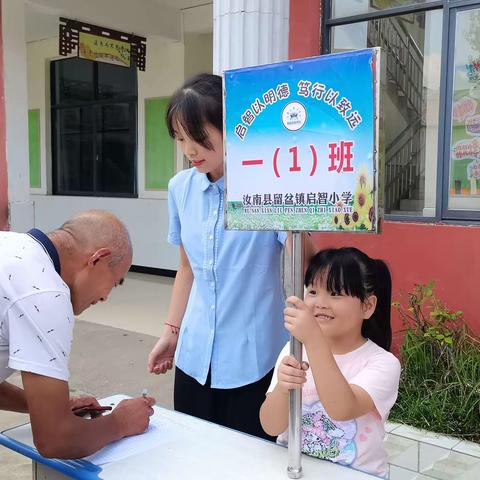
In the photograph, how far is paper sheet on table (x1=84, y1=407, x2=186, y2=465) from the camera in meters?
1.51

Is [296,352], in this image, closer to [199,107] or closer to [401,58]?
[199,107]

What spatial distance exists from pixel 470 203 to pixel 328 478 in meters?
3.21

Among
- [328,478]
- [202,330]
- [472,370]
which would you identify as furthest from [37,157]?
[328,478]

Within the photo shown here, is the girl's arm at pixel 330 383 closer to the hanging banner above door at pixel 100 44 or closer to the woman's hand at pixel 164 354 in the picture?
the woman's hand at pixel 164 354

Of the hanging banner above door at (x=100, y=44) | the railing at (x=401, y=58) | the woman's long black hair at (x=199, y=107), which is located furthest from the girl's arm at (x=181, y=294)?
the hanging banner above door at (x=100, y=44)

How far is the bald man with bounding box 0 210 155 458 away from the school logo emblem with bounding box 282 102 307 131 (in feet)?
1.73

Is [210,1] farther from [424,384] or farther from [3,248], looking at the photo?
[3,248]

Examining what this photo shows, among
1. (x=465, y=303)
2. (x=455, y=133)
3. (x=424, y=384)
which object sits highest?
(x=455, y=133)

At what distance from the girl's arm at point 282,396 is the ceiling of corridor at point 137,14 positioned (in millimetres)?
6178

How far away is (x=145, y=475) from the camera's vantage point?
1417 mm

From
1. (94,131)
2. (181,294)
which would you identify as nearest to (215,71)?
(181,294)

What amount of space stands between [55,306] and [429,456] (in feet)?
8.09

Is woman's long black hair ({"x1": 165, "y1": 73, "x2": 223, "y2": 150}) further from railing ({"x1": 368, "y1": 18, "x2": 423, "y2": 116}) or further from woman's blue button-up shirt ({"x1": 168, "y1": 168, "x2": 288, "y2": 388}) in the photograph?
railing ({"x1": 368, "y1": 18, "x2": 423, "y2": 116})

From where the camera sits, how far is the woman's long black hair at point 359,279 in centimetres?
159
